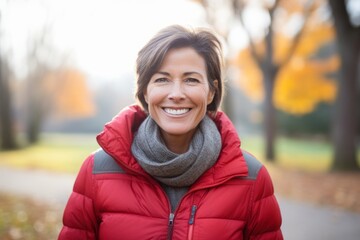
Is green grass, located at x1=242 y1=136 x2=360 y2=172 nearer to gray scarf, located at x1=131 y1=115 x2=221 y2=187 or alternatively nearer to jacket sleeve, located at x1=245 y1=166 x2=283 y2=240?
jacket sleeve, located at x1=245 y1=166 x2=283 y2=240

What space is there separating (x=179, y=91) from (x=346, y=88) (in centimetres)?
1030

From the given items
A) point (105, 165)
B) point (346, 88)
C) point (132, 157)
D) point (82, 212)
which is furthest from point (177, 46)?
point (346, 88)

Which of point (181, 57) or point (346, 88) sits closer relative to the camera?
point (181, 57)

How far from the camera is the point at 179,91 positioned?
6.58 ft

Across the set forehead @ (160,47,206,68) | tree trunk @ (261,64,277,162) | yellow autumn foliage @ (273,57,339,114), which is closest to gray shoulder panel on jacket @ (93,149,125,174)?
forehead @ (160,47,206,68)

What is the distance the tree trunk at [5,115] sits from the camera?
1842 cm

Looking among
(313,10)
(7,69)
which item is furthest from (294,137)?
(7,69)

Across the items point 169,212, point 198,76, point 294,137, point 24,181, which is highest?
point 198,76

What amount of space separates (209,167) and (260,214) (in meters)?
0.40

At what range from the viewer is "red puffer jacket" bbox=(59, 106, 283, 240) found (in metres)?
1.93

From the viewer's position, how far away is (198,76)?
6.70ft

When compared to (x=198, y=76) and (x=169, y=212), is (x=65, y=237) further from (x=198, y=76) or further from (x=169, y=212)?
(x=198, y=76)

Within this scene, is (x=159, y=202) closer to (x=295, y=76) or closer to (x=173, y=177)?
(x=173, y=177)

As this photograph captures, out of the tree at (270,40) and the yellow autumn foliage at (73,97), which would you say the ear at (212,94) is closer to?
the tree at (270,40)
